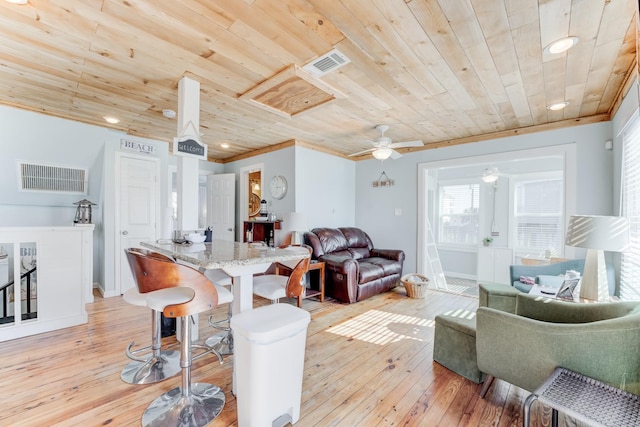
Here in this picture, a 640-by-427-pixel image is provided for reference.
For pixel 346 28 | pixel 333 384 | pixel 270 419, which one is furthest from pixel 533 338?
pixel 346 28

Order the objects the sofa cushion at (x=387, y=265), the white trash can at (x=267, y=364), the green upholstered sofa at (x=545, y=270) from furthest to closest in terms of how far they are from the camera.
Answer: the sofa cushion at (x=387, y=265) → the green upholstered sofa at (x=545, y=270) → the white trash can at (x=267, y=364)

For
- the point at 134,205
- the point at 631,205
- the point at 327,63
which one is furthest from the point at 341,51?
the point at 134,205

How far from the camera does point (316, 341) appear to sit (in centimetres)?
274

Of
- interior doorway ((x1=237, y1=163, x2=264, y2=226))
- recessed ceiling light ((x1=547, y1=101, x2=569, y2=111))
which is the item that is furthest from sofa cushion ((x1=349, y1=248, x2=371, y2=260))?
recessed ceiling light ((x1=547, y1=101, x2=569, y2=111))

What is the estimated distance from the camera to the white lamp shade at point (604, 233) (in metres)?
2.04

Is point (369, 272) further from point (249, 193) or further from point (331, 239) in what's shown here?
point (249, 193)

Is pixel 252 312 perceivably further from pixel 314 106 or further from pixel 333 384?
pixel 314 106

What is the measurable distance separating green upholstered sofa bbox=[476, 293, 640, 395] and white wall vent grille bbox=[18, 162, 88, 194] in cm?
505

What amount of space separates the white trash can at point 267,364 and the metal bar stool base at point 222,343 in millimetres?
990

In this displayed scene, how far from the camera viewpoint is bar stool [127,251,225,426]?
1.51m

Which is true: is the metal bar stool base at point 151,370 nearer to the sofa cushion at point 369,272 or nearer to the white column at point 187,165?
the white column at point 187,165

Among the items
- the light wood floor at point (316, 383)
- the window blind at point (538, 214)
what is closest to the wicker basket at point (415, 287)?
the light wood floor at point (316, 383)

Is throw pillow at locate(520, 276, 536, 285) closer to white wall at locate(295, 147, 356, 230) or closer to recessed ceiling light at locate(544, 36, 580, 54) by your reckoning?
recessed ceiling light at locate(544, 36, 580, 54)

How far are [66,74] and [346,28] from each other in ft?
8.38
